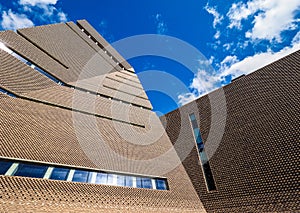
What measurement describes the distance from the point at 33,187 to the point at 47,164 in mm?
1249

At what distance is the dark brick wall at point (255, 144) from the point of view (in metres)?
8.25

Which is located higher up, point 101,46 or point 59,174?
point 101,46

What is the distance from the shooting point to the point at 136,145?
38.7 feet

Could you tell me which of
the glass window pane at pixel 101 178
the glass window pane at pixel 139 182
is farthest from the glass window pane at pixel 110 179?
the glass window pane at pixel 139 182

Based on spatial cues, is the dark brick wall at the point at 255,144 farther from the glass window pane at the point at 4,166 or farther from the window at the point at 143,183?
the glass window pane at the point at 4,166

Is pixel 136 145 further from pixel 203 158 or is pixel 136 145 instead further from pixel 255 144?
pixel 255 144

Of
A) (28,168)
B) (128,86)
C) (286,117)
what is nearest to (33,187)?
(28,168)

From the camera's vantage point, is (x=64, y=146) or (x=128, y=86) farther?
(x=128, y=86)

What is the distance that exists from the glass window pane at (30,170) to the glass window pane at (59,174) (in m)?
0.37

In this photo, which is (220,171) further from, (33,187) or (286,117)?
(33,187)

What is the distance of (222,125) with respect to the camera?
12.7m

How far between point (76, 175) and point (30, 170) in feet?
5.84

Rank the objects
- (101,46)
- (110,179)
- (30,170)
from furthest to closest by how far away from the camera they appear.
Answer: (101,46) → (110,179) → (30,170)

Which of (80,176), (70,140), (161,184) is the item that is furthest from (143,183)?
(70,140)
